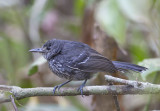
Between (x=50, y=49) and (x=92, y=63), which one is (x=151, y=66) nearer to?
(x=92, y=63)

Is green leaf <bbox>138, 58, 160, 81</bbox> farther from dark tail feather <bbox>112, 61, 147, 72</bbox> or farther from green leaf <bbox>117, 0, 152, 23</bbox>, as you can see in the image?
green leaf <bbox>117, 0, 152, 23</bbox>

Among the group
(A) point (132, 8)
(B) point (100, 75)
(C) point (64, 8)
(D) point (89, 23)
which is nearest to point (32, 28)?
(D) point (89, 23)

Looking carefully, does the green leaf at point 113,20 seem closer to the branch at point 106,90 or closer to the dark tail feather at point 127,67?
the dark tail feather at point 127,67

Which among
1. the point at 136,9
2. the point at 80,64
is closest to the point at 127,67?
the point at 80,64

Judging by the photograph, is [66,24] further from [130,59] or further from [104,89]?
[104,89]

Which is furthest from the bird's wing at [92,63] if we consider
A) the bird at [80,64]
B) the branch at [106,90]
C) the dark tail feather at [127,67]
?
the branch at [106,90]

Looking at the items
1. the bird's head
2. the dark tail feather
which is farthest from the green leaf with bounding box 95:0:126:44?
the bird's head

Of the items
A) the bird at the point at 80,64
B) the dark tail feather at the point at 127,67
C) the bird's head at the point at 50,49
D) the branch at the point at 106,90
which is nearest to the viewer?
the branch at the point at 106,90

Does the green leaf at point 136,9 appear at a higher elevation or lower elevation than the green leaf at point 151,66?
higher
